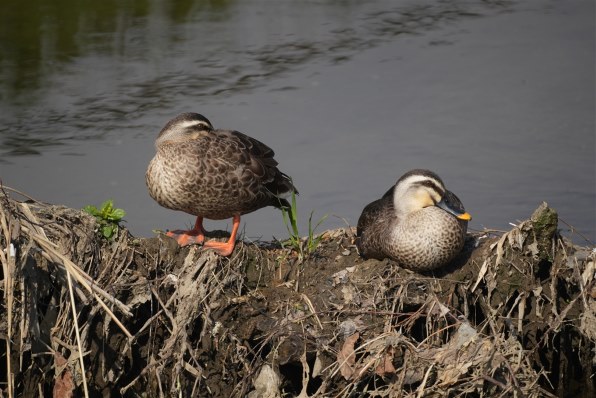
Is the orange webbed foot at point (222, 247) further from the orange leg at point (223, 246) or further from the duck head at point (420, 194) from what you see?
the duck head at point (420, 194)

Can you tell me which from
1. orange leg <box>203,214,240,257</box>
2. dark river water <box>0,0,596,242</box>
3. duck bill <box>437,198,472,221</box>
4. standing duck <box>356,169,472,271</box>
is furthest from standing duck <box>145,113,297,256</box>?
dark river water <box>0,0,596,242</box>

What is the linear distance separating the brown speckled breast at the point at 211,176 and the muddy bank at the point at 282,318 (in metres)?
0.24

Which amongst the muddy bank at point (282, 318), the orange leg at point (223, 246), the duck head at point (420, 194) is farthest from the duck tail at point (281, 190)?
the duck head at point (420, 194)

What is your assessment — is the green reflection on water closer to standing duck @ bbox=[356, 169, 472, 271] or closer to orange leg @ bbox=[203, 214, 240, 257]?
orange leg @ bbox=[203, 214, 240, 257]

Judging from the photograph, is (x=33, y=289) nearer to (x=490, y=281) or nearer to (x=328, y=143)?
(x=490, y=281)

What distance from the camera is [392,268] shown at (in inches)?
222

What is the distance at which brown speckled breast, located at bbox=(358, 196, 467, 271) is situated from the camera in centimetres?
560

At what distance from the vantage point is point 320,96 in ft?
29.4

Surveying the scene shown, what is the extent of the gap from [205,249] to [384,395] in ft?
4.09

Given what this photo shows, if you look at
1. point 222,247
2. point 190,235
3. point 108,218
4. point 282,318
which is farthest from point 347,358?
point 108,218

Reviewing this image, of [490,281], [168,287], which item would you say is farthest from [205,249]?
[490,281]

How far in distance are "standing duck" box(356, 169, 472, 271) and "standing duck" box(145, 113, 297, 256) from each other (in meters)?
0.67

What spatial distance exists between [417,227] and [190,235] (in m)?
1.25

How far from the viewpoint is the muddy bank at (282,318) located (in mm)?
5051
